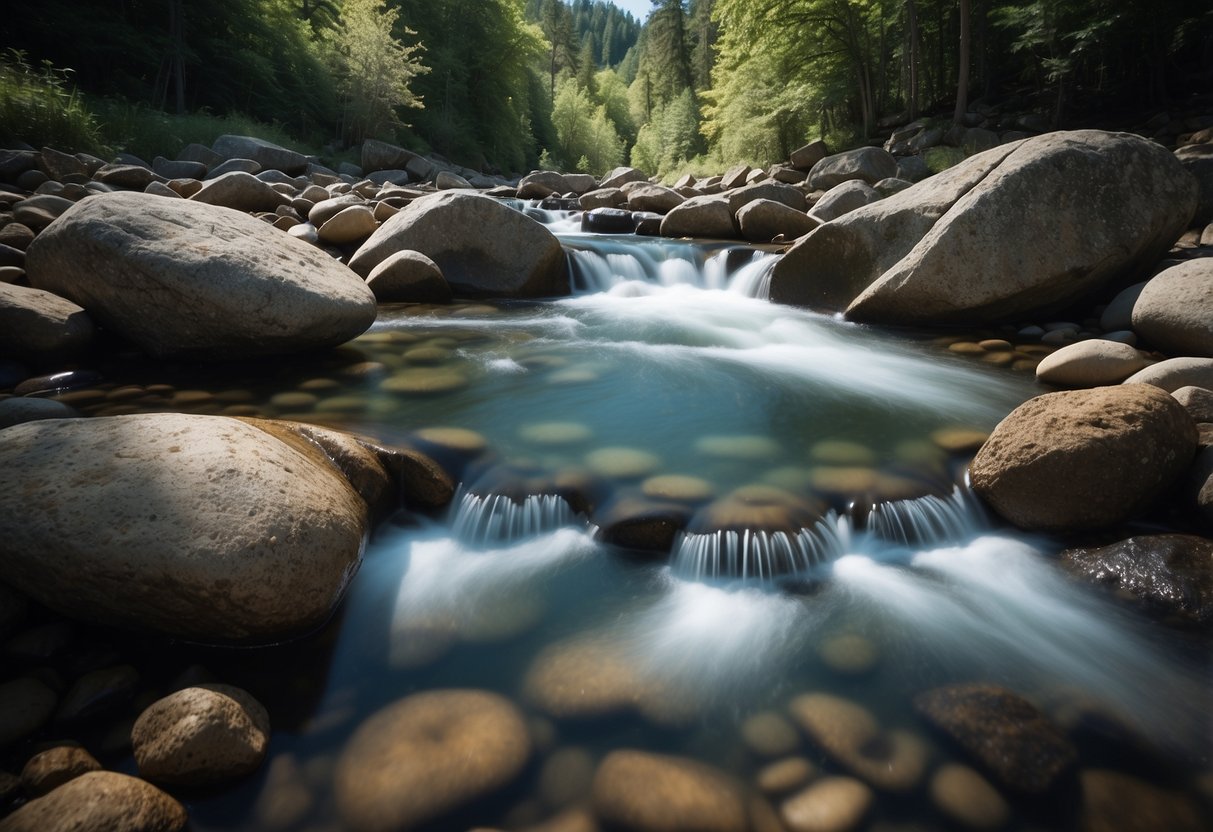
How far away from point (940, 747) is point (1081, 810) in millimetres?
356

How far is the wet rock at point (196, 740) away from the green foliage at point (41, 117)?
13.4 metres

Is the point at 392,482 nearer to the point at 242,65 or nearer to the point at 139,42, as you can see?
the point at 139,42

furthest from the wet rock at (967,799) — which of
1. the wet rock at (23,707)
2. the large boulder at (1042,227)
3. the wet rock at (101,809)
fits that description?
the large boulder at (1042,227)

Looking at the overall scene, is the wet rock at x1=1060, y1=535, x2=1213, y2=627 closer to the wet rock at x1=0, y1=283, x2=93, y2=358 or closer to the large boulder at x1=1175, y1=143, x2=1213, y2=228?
the wet rock at x1=0, y1=283, x2=93, y2=358

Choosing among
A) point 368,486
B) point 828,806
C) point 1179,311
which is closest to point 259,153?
point 368,486

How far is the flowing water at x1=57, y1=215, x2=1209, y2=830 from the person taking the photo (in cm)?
201

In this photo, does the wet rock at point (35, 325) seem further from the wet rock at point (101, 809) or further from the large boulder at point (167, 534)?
the wet rock at point (101, 809)

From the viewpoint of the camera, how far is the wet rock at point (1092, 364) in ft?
13.9

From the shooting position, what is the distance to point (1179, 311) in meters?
4.77

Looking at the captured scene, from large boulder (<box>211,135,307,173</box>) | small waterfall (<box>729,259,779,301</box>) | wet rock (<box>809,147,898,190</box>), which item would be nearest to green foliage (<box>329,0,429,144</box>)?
large boulder (<box>211,135,307,173</box>)

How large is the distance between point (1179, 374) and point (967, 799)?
11.1ft

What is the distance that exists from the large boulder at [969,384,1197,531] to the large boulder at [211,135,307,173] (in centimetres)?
1737

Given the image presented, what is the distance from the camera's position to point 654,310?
304 inches

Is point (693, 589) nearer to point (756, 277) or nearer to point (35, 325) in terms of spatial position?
point (35, 325)
